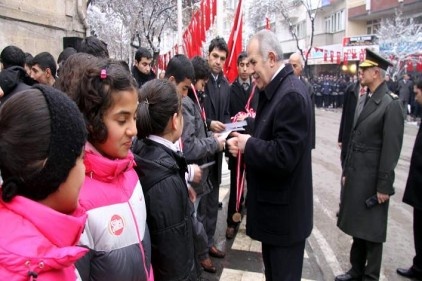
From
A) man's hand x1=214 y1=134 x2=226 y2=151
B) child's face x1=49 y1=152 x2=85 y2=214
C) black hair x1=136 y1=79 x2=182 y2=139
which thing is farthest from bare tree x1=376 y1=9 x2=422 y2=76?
child's face x1=49 y1=152 x2=85 y2=214

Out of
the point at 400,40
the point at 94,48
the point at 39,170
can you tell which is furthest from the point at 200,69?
the point at 400,40

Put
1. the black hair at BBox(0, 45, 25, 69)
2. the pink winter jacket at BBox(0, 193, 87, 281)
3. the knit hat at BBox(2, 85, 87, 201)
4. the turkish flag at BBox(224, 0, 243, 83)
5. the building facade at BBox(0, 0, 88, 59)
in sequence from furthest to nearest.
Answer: the building facade at BBox(0, 0, 88, 59), the turkish flag at BBox(224, 0, 243, 83), the black hair at BBox(0, 45, 25, 69), the knit hat at BBox(2, 85, 87, 201), the pink winter jacket at BBox(0, 193, 87, 281)

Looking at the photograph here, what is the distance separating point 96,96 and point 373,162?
258 centimetres

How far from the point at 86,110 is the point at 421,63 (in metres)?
28.8

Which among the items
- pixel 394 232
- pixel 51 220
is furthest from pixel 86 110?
pixel 394 232

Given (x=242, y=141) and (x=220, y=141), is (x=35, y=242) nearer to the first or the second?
(x=242, y=141)

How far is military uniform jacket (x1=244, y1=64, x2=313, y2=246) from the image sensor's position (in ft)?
7.89

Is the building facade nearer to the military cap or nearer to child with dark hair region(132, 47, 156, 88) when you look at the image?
child with dark hair region(132, 47, 156, 88)

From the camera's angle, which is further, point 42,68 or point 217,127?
point 42,68

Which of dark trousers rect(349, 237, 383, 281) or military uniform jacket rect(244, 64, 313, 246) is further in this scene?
dark trousers rect(349, 237, 383, 281)

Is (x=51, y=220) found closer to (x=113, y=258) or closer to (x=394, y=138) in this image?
(x=113, y=258)

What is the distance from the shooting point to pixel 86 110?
5.08 ft

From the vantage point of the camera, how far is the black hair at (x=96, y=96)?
1540 mm

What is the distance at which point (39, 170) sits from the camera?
3.38 ft
